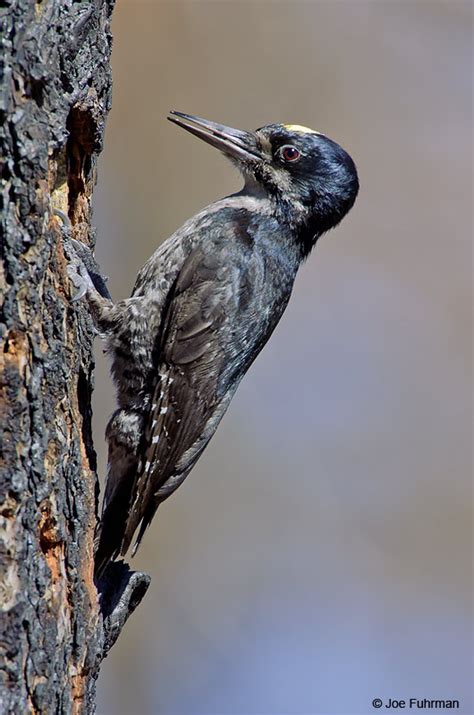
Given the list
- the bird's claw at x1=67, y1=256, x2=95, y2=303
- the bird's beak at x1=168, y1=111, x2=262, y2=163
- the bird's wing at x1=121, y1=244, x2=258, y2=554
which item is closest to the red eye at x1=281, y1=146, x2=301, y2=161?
the bird's beak at x1=168, y1=111, x2=262, y2=163

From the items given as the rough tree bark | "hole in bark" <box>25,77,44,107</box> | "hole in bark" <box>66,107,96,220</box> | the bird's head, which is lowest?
the rough tree bark

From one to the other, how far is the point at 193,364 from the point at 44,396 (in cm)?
123

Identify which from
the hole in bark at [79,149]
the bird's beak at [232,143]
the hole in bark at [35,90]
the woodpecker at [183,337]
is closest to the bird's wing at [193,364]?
the woodpecker at [183,337]

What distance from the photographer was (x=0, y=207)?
254cm

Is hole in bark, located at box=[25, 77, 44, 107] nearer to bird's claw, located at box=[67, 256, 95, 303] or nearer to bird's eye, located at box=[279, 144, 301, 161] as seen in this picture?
bird's claw, located at box=[67, 256, 95, 303]

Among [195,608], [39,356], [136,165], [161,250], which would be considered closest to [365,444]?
[195,608]

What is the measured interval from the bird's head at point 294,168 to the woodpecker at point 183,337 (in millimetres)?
102

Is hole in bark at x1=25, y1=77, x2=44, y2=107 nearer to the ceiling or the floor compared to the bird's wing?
nearer to the ceiling

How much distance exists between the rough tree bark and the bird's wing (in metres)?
0.65

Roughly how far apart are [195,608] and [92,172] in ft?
12.7

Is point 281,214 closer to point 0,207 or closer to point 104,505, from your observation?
point 104,505

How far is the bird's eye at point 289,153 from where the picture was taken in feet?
14.2

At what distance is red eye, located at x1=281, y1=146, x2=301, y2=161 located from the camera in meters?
4.33

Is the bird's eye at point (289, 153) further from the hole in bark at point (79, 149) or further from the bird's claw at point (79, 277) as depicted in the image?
the bird's claw at point (79, 277)
